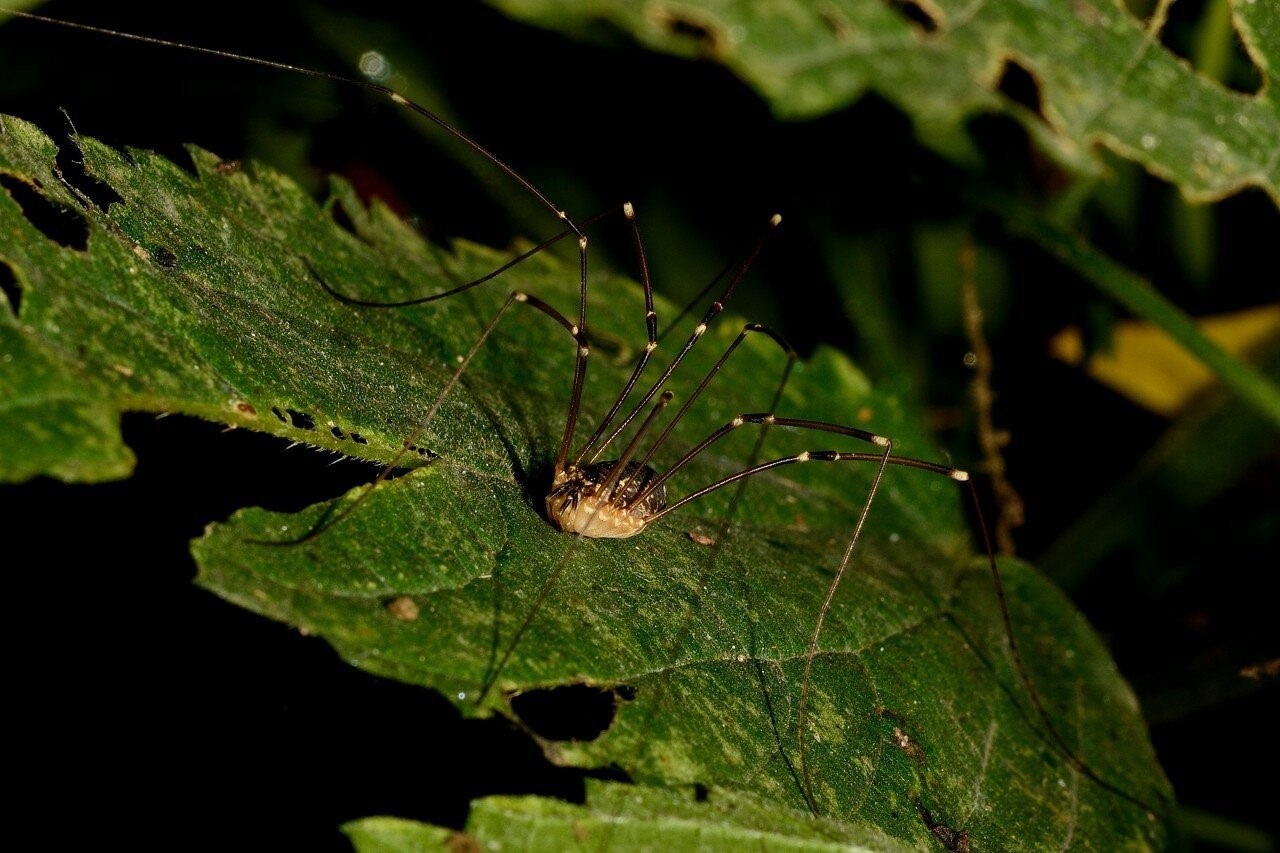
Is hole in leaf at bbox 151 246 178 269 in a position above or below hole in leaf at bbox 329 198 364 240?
above

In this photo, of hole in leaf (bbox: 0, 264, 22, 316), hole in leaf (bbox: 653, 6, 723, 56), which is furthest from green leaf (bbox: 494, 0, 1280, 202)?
hole in leaf (bbox: 0, 264, 22, 316)

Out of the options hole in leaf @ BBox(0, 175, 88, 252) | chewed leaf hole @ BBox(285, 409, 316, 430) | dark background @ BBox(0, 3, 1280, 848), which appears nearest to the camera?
hole in leaf @ BBox(0, 175, 88, 252)

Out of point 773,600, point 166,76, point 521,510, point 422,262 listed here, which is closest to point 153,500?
point 521,510


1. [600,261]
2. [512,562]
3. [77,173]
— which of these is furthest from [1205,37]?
[77,173]

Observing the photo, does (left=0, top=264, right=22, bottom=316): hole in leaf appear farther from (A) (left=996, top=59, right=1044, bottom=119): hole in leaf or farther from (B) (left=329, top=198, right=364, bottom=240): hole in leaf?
(A) (left=996, top=59, right=1044, bottom=119): hole in leaf

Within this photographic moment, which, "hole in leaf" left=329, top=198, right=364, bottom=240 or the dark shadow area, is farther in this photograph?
"hole in leaf" left=329, top=198, right=364, bottom=240

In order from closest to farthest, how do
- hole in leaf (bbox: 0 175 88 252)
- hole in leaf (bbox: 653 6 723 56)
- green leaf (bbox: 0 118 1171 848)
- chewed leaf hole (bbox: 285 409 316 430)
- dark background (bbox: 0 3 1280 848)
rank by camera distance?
green leaf (bbox: 0 118 1171 848)
hole in leaf (bbox: 0 175 88 252)
chewed leaf hole (bbox: 285 409 316 430)
dark background (bbox: 0 3 1280 848)
hole in leaf (bbox: 653 6 723 56)
